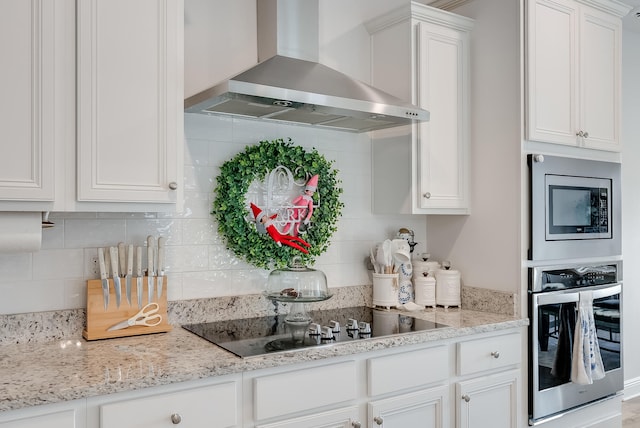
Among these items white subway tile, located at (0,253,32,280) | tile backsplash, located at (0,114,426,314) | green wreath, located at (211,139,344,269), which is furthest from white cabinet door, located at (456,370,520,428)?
white subway tile, located at (0,253,32,280)

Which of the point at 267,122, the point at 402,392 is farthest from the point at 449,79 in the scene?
the point at 402,392

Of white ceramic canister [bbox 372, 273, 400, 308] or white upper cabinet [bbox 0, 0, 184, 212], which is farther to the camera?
white ceramic canister [bbox 372, 273, 400, 308]

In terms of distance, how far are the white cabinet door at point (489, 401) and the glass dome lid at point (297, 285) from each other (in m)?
0.74

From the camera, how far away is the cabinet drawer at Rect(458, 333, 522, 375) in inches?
94.7

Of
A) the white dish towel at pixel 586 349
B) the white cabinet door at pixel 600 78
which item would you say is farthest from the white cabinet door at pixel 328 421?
the white cabinet door at pixel 600 78

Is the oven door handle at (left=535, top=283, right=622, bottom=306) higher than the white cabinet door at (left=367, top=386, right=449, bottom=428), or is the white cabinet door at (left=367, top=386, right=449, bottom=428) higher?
the oven door handle at (left=535, top=283, right=622, bottom=306)

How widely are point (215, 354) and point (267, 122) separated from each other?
119cm

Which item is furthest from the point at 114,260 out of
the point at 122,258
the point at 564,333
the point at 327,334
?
the point at 564,333

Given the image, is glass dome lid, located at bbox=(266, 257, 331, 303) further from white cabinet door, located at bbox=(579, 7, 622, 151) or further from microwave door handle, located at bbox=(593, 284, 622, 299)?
white cabinet door, located at bbox=(579, 7, 622, 151)

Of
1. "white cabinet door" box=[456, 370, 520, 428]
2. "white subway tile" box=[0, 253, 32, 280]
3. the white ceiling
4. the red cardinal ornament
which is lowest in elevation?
"white cabinet door" box=[456, 370, 520, 428]

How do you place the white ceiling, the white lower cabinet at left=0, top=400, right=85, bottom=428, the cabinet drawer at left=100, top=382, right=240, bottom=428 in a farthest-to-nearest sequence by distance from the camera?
the white ceiling → the cabinet drawer at left=100, top=382, right=240, bottom=428 → the white lower cabinet at left=0, top=400, right=85, bottom=428

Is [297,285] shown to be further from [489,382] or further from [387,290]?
[489,382]

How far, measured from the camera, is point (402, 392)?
2221mm

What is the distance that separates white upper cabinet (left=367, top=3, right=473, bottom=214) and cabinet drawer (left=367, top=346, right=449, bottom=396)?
0.75 m
